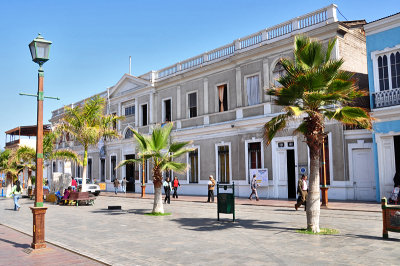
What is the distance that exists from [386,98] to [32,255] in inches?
642

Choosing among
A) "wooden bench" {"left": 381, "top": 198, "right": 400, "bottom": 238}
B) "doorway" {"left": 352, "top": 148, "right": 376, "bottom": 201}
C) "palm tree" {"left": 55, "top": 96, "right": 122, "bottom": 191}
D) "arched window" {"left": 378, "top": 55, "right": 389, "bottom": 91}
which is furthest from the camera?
"palm tree" {"left": 55, "top": 96, "right": 122, "bottom": 191}

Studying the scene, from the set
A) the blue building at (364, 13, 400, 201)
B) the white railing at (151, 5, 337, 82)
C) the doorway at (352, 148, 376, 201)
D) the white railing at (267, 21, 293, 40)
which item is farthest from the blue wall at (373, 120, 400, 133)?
the white railing at (267, 21, 293, 40)

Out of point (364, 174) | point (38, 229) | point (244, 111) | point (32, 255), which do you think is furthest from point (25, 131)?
point (32, 255)

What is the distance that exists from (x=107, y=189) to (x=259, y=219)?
25.1 m

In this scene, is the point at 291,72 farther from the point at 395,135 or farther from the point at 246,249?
the point at 395,135

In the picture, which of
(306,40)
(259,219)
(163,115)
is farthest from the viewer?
(163,115)

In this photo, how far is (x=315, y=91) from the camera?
10.1 metres

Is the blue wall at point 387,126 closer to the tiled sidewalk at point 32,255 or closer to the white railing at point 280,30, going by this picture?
the white railing at point 280,30

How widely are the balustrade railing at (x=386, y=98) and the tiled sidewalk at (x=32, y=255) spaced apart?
1546 centimetres

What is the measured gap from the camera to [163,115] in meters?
29.8

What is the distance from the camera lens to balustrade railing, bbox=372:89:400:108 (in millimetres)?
16961

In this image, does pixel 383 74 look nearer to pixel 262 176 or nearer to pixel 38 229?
pixel 262 176

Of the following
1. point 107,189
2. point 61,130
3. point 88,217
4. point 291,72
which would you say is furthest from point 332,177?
point 107,189

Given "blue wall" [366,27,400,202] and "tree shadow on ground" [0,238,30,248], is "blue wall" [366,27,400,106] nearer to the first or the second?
"blue wall" [366,27,400,202]
